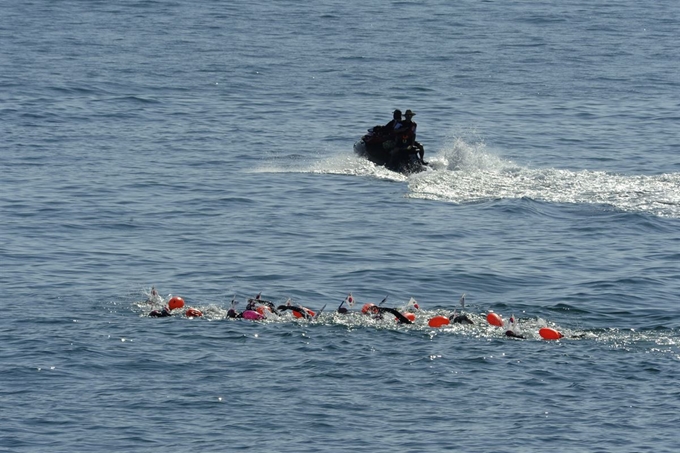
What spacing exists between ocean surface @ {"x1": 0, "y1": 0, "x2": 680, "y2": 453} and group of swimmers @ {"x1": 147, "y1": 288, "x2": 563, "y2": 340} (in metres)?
0.25

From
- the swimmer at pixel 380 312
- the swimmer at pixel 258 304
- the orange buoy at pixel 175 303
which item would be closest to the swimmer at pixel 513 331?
the swimmer at pixel 380 312

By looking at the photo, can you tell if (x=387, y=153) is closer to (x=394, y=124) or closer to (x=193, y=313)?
(x=394, y=124)

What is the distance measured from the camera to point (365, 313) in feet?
88.6

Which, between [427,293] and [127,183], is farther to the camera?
[127,183]

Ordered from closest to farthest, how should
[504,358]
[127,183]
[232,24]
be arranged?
[504,358] < [127,183] < [232,24]

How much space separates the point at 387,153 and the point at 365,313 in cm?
1781

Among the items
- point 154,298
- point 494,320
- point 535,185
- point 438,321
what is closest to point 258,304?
point 154,298

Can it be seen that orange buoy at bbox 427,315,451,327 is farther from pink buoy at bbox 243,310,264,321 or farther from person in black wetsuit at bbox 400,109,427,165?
person in black wetsuit at bbox 400,109,427,165

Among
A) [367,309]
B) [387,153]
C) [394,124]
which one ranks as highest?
[394,124]

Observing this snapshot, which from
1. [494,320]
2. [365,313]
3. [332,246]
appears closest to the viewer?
[494,320]

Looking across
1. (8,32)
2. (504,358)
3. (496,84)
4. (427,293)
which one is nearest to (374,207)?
(427,293)

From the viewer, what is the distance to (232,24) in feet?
265

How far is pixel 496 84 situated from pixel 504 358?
131ft

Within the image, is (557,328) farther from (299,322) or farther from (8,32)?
(8,32)
